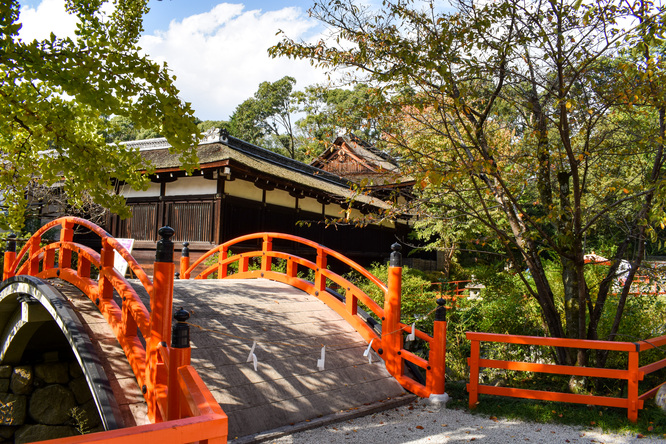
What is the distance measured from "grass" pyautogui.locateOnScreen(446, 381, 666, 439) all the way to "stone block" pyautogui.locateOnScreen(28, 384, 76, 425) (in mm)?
6321

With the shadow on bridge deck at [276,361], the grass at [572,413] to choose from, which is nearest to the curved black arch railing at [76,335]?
the shadow on bridge deck at [276,361]

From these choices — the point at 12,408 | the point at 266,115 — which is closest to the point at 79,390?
the point at 12,408

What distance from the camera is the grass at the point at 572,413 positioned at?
472cm

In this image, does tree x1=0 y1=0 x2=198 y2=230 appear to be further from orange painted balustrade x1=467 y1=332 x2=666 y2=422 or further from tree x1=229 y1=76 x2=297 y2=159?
tree x1=229 y1=76 x2=297 y2=159

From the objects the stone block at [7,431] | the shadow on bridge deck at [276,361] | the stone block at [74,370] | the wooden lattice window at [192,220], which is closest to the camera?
the shadow on bridge deck at [276,361]

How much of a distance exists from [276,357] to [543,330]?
4.37 meters

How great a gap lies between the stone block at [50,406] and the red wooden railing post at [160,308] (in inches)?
197

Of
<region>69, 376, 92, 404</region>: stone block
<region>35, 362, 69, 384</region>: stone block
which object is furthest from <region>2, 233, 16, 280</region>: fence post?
<region>69, 376, 92, 404</region>: stone block

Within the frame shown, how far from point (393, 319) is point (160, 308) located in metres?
3.10

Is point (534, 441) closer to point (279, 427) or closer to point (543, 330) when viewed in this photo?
point (279, 427)

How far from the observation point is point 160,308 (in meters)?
3.99

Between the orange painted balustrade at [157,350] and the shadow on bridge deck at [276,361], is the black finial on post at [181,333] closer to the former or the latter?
the orange painted balustrade at [157,350]

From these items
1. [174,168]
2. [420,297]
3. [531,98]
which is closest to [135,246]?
[174,168]

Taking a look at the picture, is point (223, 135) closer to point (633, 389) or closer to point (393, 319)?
point (393, 319)
